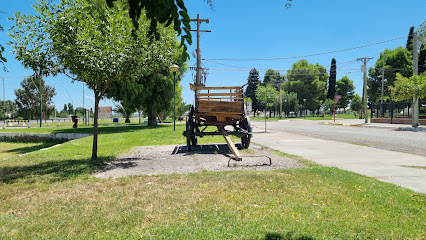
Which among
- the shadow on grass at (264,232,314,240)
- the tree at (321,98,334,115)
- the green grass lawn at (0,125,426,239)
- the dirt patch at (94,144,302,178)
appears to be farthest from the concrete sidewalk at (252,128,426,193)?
the tree at (321,98,334,115)

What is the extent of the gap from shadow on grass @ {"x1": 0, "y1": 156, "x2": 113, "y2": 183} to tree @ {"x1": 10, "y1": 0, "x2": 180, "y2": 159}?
2461 millimetres

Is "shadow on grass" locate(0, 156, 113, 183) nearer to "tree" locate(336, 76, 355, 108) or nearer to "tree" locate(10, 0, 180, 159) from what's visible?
"tree" locate(10, 0, 180, 159)

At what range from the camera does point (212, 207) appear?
382cm

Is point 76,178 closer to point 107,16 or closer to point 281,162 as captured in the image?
point 107,16

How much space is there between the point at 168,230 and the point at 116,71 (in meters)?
5.58

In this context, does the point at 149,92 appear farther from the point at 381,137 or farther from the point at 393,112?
the point at 393,112

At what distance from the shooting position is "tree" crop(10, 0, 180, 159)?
7043 millimetres

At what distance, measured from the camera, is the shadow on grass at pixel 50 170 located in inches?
232

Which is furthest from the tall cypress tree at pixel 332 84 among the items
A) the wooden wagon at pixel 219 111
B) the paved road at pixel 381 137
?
the wooden wagon at pixel 219 111

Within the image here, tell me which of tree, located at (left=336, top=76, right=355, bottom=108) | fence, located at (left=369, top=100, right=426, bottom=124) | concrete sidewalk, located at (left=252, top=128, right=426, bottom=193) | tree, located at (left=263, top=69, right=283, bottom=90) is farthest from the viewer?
tree, located at (left=263, top=69, right=283, bottom=90)

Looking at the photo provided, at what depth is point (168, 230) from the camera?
10.2 feet

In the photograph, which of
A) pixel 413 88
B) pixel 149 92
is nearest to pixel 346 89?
pixel 413 88

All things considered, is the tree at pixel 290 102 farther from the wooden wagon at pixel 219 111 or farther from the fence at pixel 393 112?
the wooden wagon at pixel 219 111

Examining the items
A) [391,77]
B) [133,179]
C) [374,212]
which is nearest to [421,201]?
[374,212]
